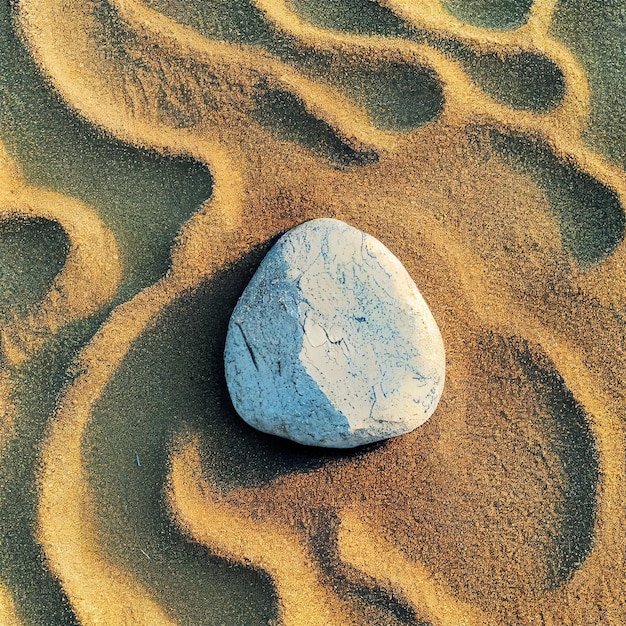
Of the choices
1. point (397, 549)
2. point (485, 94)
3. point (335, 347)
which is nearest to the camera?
point (335, 347)

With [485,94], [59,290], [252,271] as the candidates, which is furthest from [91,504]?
[485,94]

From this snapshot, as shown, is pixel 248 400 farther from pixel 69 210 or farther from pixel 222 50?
pixel 222 50

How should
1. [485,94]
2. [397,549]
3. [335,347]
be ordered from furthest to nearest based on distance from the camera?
[485,94], [397,549], [335,347]

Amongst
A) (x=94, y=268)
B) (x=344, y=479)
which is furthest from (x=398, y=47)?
(x=344, y=479)

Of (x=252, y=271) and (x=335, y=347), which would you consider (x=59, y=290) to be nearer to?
(x=252, y=271)

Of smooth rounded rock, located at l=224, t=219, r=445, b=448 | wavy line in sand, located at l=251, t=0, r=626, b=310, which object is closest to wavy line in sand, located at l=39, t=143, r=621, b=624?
smooth rounded rock, located at l=224, t=219, r=445, b=448

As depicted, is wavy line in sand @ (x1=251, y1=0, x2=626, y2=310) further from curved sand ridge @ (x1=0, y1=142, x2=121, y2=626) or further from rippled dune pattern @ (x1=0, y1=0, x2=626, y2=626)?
curved sand ridge @ (x1=0, y1=142, x2=121, y2=626)
